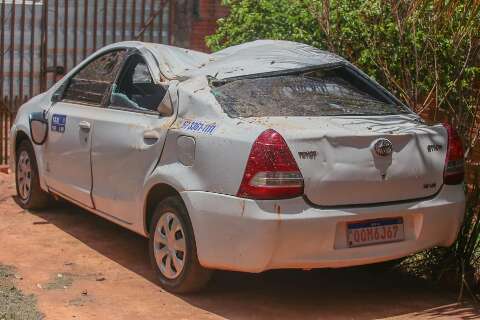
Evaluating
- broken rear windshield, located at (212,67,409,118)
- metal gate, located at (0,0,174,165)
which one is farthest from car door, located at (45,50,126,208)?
metal gate, located at (0,0,174,165)

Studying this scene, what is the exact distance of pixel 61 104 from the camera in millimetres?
7793

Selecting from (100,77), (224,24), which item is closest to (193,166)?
(100,77)

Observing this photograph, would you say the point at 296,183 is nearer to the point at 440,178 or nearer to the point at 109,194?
the point at 440,178

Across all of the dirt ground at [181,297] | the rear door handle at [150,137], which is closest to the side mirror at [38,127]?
the dirt ground at [181,297]

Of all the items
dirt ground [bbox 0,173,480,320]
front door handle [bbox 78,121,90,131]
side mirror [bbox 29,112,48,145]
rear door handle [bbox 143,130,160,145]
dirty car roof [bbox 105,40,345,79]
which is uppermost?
dirty car roof [bbox 105,40,345,79]

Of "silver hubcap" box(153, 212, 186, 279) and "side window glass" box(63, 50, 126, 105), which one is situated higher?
"side window glass" box(63, 50, 126, 105)

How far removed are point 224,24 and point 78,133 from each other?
3044 millimetres

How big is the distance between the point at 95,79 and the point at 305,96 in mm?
2175

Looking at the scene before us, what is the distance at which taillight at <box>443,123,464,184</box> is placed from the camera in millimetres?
5918

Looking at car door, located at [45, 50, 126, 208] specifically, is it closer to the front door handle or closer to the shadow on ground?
the front door handle

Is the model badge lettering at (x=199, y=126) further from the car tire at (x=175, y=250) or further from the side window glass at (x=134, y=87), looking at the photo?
the side window glass at (x=134, y=87)

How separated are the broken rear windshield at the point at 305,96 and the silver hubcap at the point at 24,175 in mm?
2903

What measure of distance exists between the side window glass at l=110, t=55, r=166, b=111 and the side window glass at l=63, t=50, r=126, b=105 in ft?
0.35

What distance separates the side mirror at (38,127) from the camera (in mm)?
7855
